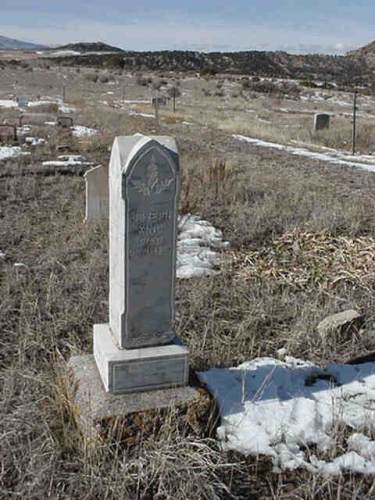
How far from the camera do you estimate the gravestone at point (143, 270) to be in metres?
3.22

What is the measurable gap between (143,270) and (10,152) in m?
10.5

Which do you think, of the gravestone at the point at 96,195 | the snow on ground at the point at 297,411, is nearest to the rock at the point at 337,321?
the snow on ground at the point at 297,411

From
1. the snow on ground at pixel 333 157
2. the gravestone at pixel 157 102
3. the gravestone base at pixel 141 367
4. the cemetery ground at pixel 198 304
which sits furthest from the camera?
the gravestone at pixel 157 102

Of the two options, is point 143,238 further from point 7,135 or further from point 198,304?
point 7,135

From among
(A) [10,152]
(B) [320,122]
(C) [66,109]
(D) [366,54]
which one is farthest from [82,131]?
(D) [366,54]

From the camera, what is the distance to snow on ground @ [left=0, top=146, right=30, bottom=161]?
1256 cm

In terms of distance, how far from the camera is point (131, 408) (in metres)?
3.23

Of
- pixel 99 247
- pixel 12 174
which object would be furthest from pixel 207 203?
pixel 12 174

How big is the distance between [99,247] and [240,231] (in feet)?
6.09

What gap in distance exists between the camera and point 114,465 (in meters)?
2.97

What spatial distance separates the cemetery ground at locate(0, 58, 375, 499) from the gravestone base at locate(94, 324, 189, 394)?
10.5 inches

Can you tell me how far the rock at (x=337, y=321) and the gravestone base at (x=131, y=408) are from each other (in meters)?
1.52

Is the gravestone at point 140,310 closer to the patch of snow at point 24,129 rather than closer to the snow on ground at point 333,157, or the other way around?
the snow on ground at point 333,157

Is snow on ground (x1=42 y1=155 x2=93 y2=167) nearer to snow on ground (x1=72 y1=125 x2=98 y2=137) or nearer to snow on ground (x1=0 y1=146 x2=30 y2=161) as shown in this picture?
snow on ground (x1=0 y1=146 x2=30 y2=161)
